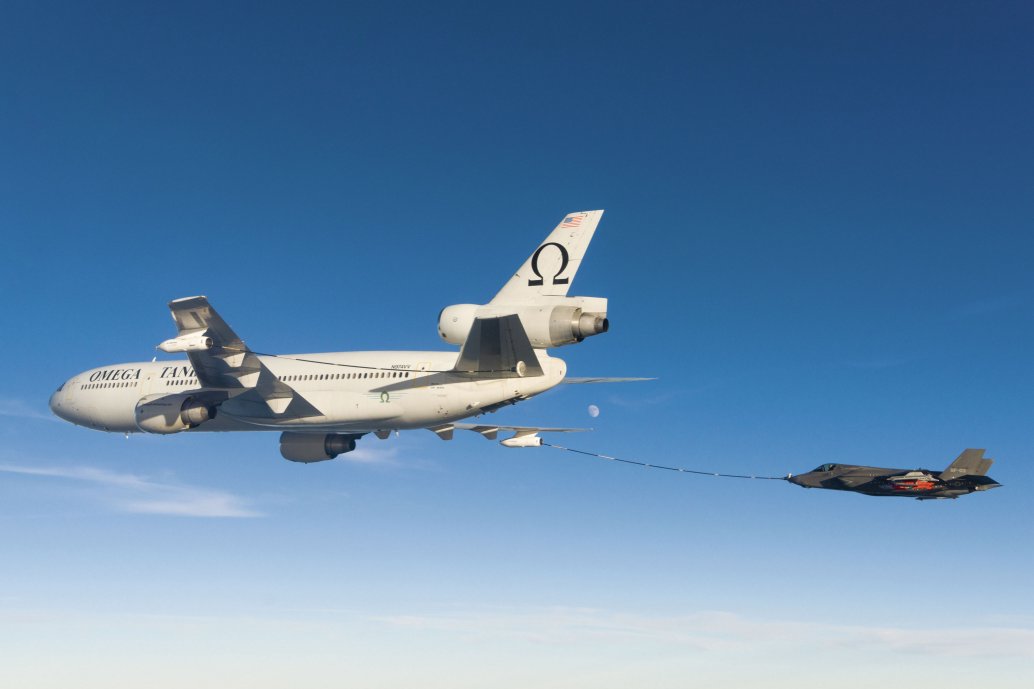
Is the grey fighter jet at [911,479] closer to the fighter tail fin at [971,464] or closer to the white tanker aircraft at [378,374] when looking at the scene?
the fighter tail fin at [971,464]

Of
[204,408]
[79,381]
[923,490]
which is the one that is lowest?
[923,490]

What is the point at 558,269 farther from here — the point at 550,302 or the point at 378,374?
the point at 378,374

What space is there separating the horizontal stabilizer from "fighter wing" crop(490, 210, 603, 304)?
88.4 inches

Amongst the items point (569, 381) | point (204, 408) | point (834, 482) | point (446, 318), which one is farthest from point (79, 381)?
point (834, 482)

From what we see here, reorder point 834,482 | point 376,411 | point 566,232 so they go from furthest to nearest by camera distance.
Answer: point 834,482
point 376,411
point 566,232

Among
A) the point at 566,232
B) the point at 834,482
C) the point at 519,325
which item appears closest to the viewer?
the point at 519,325

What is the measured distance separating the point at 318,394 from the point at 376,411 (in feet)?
10.3

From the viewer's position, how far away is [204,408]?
127 ft

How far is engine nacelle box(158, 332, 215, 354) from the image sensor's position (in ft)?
113

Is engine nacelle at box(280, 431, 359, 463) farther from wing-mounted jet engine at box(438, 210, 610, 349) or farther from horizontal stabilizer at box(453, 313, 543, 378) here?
wing-mounted jet engine at box(438, 210, 610, 349)

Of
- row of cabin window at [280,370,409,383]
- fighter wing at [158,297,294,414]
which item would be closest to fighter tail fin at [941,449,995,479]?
row of cabin window at [280,370,409,383]

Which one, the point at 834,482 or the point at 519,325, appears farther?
the point at 834,482

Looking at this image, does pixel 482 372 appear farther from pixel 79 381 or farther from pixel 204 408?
pixel 79 381

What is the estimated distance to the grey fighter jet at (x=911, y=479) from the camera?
49.1 meters
